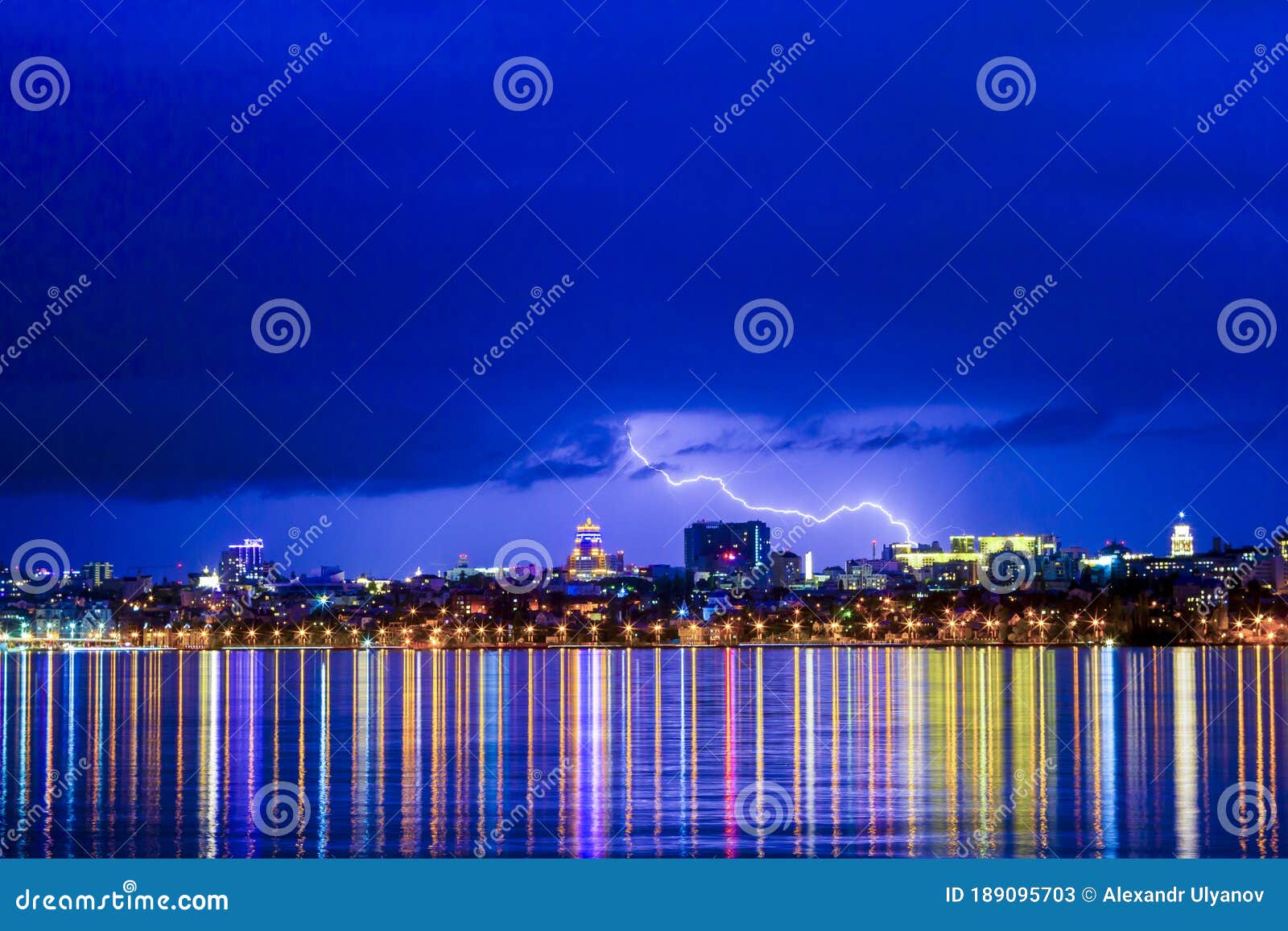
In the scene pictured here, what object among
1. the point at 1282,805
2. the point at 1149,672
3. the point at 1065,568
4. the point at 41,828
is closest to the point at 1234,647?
the point at 1149,672

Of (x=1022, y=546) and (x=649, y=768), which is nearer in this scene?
(x=649, y=768)

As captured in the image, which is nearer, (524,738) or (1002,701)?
(524,738)

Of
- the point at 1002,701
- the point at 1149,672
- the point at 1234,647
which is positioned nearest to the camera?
the point at 1002,701

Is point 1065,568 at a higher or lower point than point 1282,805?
higher

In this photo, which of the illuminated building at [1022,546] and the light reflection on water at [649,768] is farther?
the illuminated building at [1022,546]

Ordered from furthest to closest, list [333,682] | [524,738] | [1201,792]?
[333,682] → [524,738] → [1201,792]

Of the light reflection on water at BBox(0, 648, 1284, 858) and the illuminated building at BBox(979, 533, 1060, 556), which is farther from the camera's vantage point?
the illuminated building at BBox(979, 533, 1060, 556)

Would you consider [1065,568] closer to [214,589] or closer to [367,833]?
[214,589]
